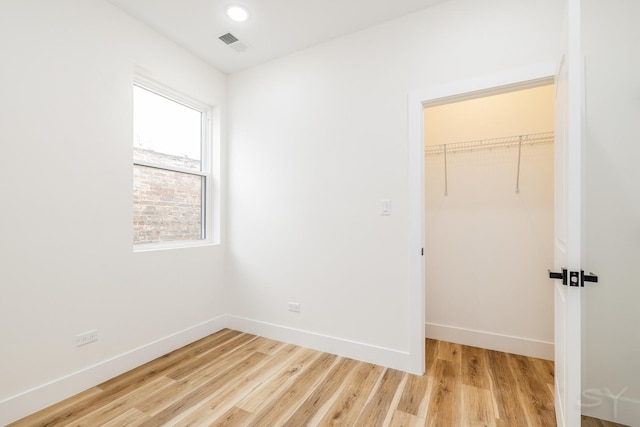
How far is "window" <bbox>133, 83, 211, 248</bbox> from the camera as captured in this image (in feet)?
8.21

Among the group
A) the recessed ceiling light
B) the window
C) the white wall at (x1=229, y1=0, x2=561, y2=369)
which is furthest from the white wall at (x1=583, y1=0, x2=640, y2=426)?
the window

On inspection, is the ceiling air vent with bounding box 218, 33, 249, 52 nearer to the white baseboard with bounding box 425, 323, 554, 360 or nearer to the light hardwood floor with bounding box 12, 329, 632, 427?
the light hardwood floor with bounding box 12, 329, 632, 427

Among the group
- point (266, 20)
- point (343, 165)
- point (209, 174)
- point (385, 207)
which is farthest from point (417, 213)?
point (209, 174)

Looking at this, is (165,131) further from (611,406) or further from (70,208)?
(611,406)

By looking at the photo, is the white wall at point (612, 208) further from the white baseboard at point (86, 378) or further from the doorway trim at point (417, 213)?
the white baseboard at point (86, 378)

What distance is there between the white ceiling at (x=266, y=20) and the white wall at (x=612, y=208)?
1148mm

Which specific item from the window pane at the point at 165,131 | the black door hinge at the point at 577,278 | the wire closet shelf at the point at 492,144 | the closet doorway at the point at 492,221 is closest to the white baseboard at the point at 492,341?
the closet doorway at the point at 492,221

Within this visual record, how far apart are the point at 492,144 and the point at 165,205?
121 inches

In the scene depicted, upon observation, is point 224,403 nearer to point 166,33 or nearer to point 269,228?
point 269,228

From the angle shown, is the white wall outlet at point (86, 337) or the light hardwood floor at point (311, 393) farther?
the white wall outlet at point (86, 337)

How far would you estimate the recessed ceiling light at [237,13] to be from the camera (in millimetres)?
2207

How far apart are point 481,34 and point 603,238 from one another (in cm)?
154

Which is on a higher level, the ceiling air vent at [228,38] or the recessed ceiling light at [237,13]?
the recessed ceiling light at [237,13]

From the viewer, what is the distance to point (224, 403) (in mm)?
1867
